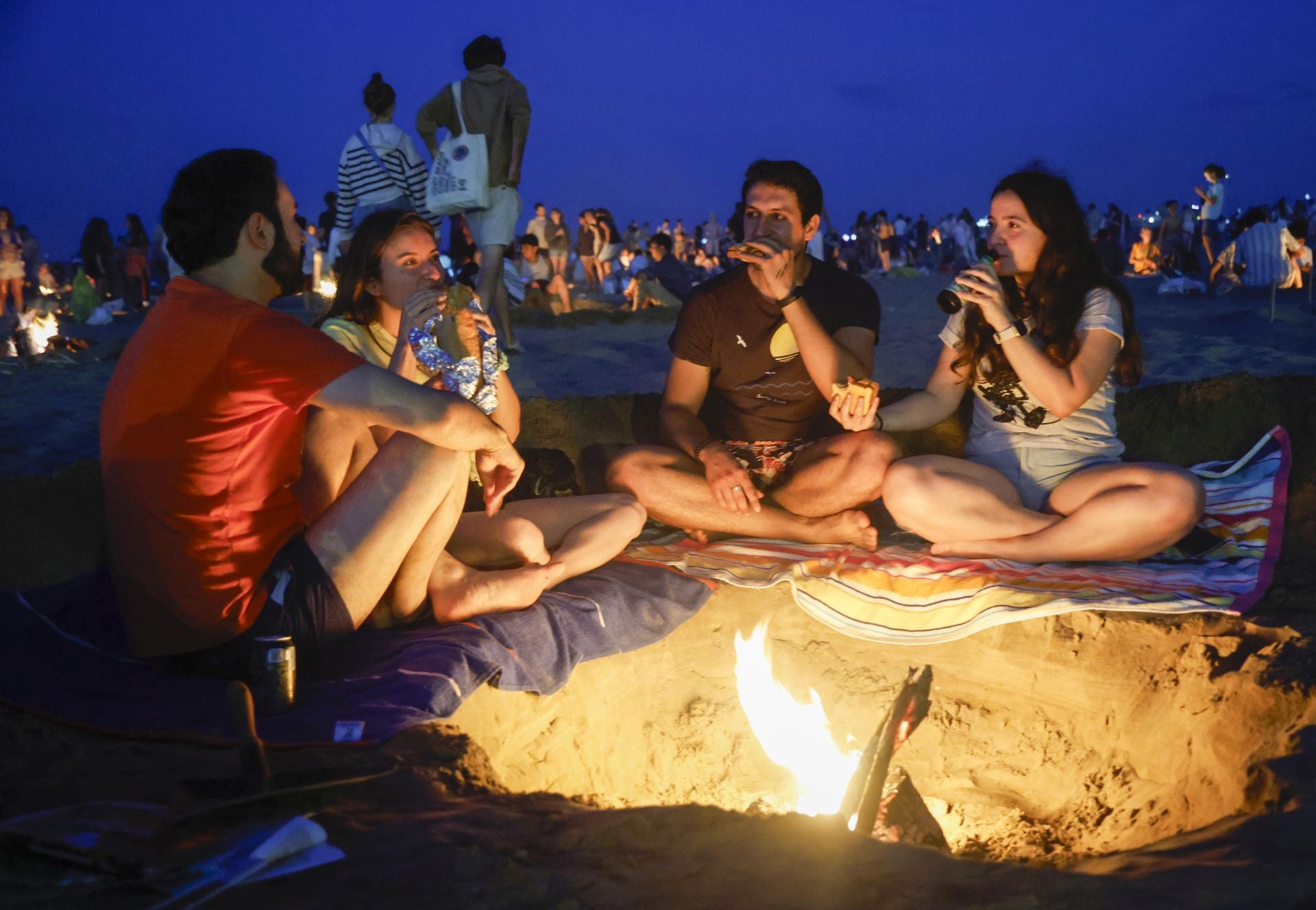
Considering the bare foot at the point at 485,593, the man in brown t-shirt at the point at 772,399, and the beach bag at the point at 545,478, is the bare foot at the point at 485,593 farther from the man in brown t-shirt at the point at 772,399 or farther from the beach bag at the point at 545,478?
the man in brown t-shirt at the point at 772,399

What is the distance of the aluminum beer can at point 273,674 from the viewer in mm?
2447

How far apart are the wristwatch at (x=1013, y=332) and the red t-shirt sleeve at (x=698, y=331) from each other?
1.03m

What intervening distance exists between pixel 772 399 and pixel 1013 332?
0.92 metres

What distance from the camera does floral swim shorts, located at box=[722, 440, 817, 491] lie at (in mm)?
3938

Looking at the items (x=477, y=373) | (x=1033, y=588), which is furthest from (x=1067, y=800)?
(x=477, y=373)

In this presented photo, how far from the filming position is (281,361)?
2.31 meters

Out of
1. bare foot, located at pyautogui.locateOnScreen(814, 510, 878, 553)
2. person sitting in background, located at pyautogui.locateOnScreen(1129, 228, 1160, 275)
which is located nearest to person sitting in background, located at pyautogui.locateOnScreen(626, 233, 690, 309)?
bare foot, located at pyautogui.locateOnScreen(814, 510, 878, 553)

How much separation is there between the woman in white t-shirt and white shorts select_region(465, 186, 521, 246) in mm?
2715

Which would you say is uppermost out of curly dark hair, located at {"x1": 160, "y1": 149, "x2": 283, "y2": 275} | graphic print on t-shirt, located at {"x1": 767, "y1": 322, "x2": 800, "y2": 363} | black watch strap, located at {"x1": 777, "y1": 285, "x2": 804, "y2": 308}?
curly dark hair, located at {"x1": 160, "y1": 149, "x2": 283, "y2": 275}

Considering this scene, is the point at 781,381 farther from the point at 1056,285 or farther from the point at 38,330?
the point at 38,330

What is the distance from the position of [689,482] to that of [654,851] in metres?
1.95

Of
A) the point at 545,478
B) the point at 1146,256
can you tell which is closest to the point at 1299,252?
the point at 1146,256

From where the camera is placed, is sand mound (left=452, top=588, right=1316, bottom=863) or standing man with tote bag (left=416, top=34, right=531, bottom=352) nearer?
sand mound (left=452, top=588, right=1316, bottom=863)

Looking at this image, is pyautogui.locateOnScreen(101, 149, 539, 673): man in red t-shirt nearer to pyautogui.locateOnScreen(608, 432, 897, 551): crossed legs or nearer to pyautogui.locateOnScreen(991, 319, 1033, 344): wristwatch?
pyautogui.locateOnScreen(608, 432, 897, 551): crossed legs
